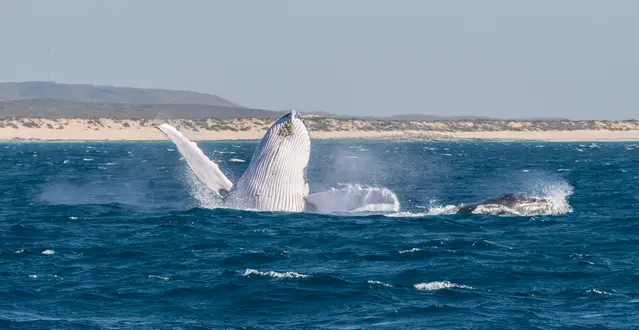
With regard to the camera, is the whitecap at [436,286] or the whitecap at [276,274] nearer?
the whitecap at [436,286]

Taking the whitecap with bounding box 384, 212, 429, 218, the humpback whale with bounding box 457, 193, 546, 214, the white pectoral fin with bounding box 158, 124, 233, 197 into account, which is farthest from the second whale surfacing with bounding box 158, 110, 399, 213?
the humpback whale with bounding box 457, 193, 546, 214

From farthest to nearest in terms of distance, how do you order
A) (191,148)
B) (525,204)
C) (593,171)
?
(593,171)
(525,204)
(191,148)

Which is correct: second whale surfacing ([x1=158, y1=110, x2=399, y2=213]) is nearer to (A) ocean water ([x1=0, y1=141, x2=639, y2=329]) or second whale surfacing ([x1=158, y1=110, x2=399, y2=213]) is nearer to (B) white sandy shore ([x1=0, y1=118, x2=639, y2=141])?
(A) ocean water ([x1=0, y1=141, x2=639, y2=329])

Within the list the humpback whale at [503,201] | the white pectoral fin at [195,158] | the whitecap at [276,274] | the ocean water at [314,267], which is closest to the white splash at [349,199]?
the ocean water at [314,267]

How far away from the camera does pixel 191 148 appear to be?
18.9m

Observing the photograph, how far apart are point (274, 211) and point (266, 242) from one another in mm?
718

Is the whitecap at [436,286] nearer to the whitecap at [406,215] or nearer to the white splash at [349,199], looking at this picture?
the white splash at [349,199]

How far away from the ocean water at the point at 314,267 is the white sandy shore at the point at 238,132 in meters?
116

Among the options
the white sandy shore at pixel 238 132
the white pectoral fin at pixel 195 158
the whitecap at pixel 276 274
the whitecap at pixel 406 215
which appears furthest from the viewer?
the white sandy shore at pixel 238 132

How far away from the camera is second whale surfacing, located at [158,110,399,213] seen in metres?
18.0

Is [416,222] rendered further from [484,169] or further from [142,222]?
[484,169]

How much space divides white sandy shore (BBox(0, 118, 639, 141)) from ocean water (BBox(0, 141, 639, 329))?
11618cm

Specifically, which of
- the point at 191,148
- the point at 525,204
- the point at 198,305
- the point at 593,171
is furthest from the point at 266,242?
the point at 593,171

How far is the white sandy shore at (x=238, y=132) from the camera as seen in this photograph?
463 feet
